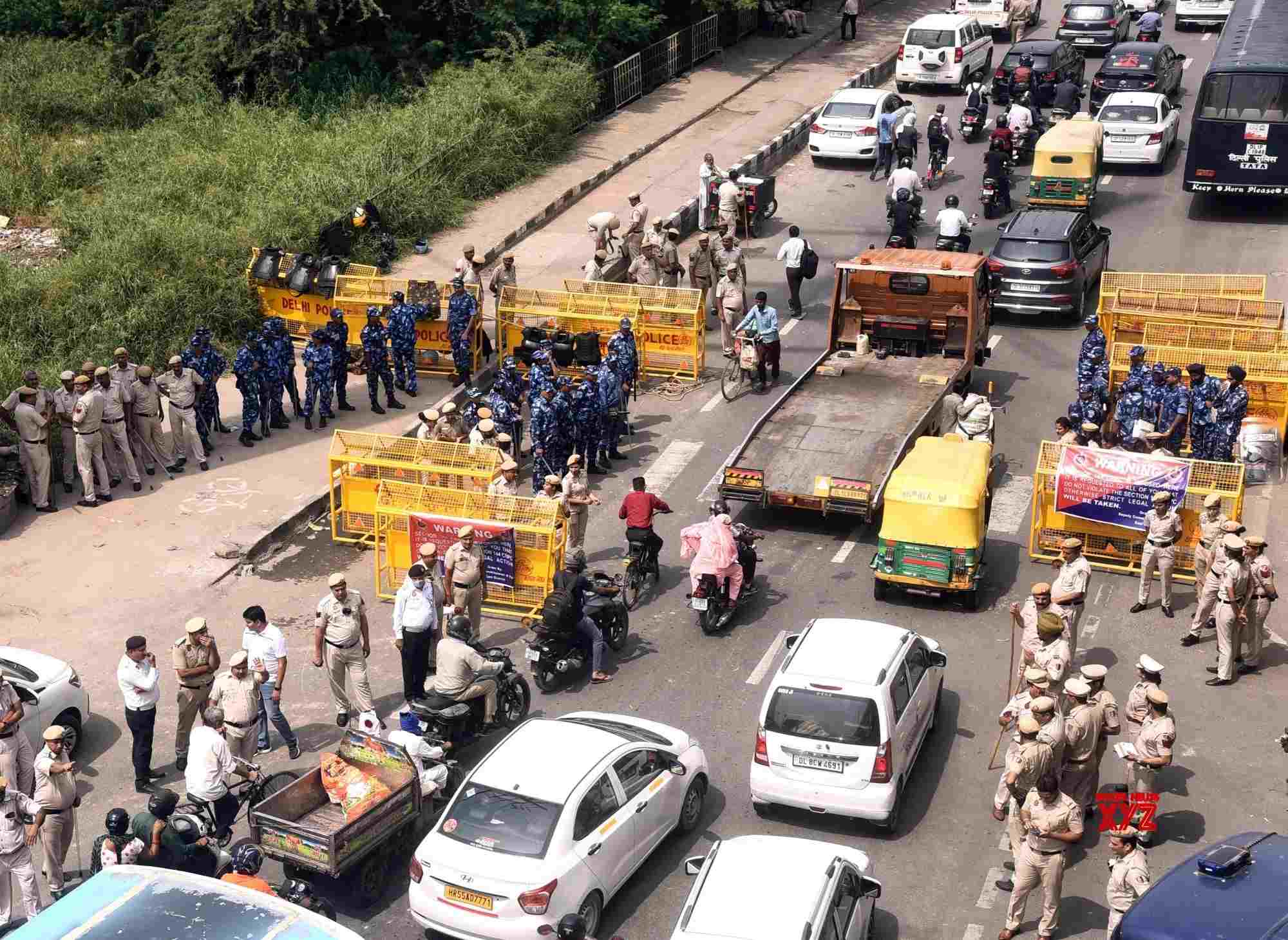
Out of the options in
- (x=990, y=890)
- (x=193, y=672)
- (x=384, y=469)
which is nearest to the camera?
(x=990, y=890)

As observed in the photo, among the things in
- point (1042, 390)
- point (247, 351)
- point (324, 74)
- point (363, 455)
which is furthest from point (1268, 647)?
point (324, 74)

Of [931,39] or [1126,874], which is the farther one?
[931,39]

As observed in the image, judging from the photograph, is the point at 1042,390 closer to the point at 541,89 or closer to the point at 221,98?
the point at 541,89

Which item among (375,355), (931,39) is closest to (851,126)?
(931,39)

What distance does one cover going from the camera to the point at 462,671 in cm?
1505

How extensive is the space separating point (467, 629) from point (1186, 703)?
736 centimetres

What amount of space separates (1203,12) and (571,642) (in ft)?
123

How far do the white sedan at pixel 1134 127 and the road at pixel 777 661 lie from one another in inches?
368

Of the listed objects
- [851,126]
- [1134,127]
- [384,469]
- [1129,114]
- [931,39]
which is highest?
[931,39]

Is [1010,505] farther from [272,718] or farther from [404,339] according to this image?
[272,718]

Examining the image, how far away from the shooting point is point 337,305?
85.0ft

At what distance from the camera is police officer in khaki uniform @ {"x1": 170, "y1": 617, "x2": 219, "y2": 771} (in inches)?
595

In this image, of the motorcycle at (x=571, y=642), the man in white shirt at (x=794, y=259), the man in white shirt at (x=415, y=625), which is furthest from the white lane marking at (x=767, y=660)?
the man in white shirt at (x=794, y=259)

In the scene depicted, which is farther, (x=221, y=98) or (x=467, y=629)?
(x=221, y=98)
